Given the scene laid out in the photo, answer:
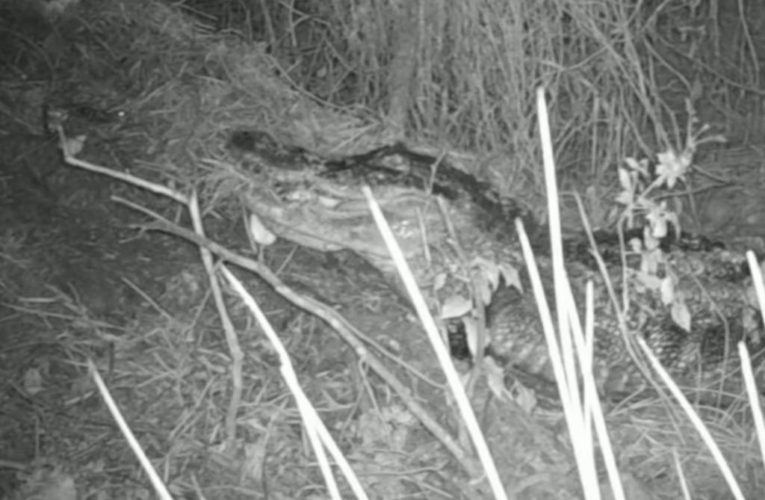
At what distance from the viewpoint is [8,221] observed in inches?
127

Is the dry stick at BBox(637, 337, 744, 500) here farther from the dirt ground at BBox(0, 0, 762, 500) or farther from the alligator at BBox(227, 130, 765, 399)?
the alligator at BBox(227, 130, 765, 399)

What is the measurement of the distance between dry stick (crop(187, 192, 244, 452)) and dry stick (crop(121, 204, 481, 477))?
5 centimetres

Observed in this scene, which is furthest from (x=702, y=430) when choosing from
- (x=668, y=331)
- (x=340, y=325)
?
(x=668, y=331)

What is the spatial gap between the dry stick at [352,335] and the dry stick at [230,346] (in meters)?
0.05

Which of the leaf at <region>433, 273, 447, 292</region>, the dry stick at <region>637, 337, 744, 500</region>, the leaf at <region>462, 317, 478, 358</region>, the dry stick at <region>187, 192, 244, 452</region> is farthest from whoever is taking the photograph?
the leaf at <region>433, 273, 447, 292</region>

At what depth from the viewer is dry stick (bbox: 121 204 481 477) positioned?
2.49m

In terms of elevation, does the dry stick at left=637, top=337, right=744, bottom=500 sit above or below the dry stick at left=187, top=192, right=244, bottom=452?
above

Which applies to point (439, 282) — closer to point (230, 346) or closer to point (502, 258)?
point (502, 258)

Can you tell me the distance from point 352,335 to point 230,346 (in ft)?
1.04

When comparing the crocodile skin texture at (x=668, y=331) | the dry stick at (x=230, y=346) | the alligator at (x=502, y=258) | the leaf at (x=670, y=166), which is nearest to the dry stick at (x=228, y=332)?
the dry stick at (x=230, y=346)

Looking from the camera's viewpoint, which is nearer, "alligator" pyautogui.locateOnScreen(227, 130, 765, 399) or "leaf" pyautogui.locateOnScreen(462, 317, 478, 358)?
"leaf" pyautogui.locateOnScreen(462, 317, 478, 358)

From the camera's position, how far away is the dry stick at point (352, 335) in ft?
8.16

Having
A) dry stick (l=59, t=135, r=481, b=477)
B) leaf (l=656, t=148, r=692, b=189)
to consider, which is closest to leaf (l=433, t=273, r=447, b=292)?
dry stick (l=59, t=135, r=481, b=477)

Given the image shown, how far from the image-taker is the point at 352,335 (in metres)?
2.80
